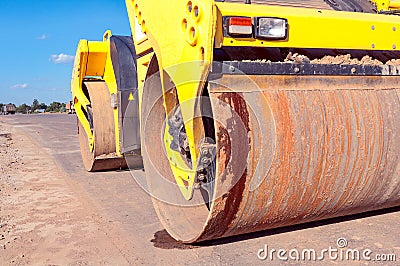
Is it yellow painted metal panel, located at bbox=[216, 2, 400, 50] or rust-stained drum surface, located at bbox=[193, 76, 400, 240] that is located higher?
yellow painted metal panel, located at bbox=[216, 2, 400, 50]

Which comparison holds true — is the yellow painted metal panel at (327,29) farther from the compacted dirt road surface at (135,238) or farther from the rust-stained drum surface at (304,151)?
the compacted dirt road surface at (135,238)

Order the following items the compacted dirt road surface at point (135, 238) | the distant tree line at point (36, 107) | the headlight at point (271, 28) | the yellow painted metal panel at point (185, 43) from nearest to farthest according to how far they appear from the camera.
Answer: the yellow painted metal panel at point (185, 43) < the headlight at point (271, 28) < the compacted dirt road surface at point (135, 238) < the distant tree line at point (36, 107)

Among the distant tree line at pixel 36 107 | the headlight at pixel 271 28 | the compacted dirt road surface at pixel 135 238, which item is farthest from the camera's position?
the distant tree line at pixel 36 107

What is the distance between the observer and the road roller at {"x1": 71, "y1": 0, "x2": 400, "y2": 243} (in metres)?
2.25

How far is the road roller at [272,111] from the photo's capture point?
7.38 ft

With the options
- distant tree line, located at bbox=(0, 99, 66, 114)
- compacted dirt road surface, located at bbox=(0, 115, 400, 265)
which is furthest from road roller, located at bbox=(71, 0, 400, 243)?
distant tree line, located at bbox=(0, 99, 66, 114)

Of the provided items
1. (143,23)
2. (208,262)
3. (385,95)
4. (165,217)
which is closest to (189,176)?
(165,217)

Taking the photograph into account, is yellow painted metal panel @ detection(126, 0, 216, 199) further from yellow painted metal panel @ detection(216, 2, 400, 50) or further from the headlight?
the headlight

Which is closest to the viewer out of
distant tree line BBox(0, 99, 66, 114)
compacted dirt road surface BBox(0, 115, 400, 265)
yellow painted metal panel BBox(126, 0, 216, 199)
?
yellow painted metal panel BBox(126, 0, 216, 199)

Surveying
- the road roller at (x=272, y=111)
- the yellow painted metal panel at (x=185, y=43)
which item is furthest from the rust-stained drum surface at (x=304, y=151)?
the yellow painted metal panel at (x=185, y=43)

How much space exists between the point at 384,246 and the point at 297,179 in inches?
29.0

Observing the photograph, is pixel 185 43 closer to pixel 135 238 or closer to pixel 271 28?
pixel 271 28

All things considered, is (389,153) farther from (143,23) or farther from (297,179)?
(143,23)

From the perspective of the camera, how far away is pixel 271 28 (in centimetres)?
238
